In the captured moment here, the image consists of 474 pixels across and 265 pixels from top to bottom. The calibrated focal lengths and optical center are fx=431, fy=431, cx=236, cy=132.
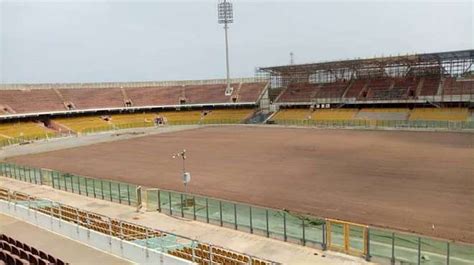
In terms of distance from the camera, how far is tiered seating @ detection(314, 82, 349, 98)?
80.7m

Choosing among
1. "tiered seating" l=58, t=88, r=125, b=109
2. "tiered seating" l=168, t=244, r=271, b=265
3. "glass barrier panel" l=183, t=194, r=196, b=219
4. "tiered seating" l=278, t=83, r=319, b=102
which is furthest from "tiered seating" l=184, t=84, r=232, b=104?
"tiered seating" l=168, t=244, r=271, b=265

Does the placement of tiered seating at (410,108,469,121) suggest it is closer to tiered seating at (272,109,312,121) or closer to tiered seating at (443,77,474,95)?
tiered seating at (443,77,474,95)

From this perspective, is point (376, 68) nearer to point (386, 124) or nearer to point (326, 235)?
point (386, 124)

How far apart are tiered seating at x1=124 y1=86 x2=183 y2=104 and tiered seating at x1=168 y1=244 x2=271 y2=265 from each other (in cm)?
7652

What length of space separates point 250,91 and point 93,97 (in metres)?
31.5

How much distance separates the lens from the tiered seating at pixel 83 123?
75312 mm

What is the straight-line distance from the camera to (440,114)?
65.6 metres

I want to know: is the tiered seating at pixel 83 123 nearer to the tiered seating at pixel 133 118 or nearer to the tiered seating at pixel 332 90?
the tiered seating at pixel 133 118

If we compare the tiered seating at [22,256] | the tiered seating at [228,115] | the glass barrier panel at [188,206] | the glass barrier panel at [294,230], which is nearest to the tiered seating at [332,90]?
the tiered seating at [228,115]

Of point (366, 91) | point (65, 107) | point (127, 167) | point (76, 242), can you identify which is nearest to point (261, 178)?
point (127, 167)

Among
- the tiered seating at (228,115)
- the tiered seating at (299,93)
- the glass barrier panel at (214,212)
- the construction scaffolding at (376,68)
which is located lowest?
the tiered seating at (228,115)

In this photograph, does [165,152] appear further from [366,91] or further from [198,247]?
[366,91]

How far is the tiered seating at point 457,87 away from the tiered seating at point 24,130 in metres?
63.8

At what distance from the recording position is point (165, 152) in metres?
48.0
